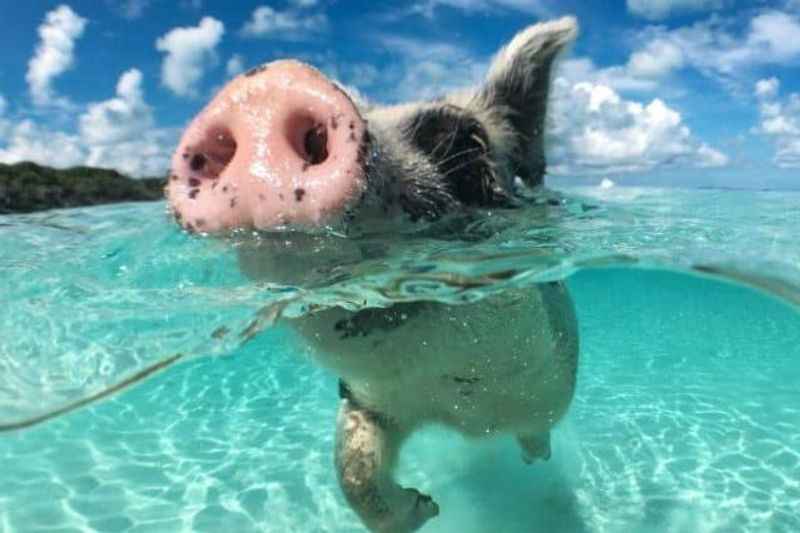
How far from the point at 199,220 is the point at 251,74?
68 centimetres

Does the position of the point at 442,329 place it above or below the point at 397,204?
below

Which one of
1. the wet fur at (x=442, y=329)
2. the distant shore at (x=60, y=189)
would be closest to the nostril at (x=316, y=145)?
the wet fur at (x=442, y=329)

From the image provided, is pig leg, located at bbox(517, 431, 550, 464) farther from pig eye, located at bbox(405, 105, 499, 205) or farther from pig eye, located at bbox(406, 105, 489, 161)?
pig eye, located at bbox(406, 105, 489, 161)

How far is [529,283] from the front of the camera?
4480mm

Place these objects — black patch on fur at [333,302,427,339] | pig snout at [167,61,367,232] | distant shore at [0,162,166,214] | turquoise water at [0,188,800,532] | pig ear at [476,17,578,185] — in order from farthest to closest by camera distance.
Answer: distant shore at [0,162,166,214] → pig ear at [476,17,578,185] → turquoise water at [0,188,800,532] → black patch on fur at [333,302,427,339] → pig snout at [167,61,367,232]

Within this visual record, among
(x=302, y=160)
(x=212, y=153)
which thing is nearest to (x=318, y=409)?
(x=212, y=153)

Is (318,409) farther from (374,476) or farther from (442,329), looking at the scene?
(442,329)

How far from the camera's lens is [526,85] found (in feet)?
15.3

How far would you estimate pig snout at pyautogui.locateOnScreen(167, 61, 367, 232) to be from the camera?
280 cm

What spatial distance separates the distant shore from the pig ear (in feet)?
36.0

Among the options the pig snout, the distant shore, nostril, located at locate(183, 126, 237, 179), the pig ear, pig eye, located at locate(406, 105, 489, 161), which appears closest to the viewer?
the pig snout

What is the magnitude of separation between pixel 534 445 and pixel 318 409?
3537 mm

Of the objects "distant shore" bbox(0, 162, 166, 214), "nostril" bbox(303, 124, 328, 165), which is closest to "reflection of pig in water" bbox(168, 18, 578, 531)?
"nostril" bbox(303, 124, 328, 165)

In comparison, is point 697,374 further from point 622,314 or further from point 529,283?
point 622,314
